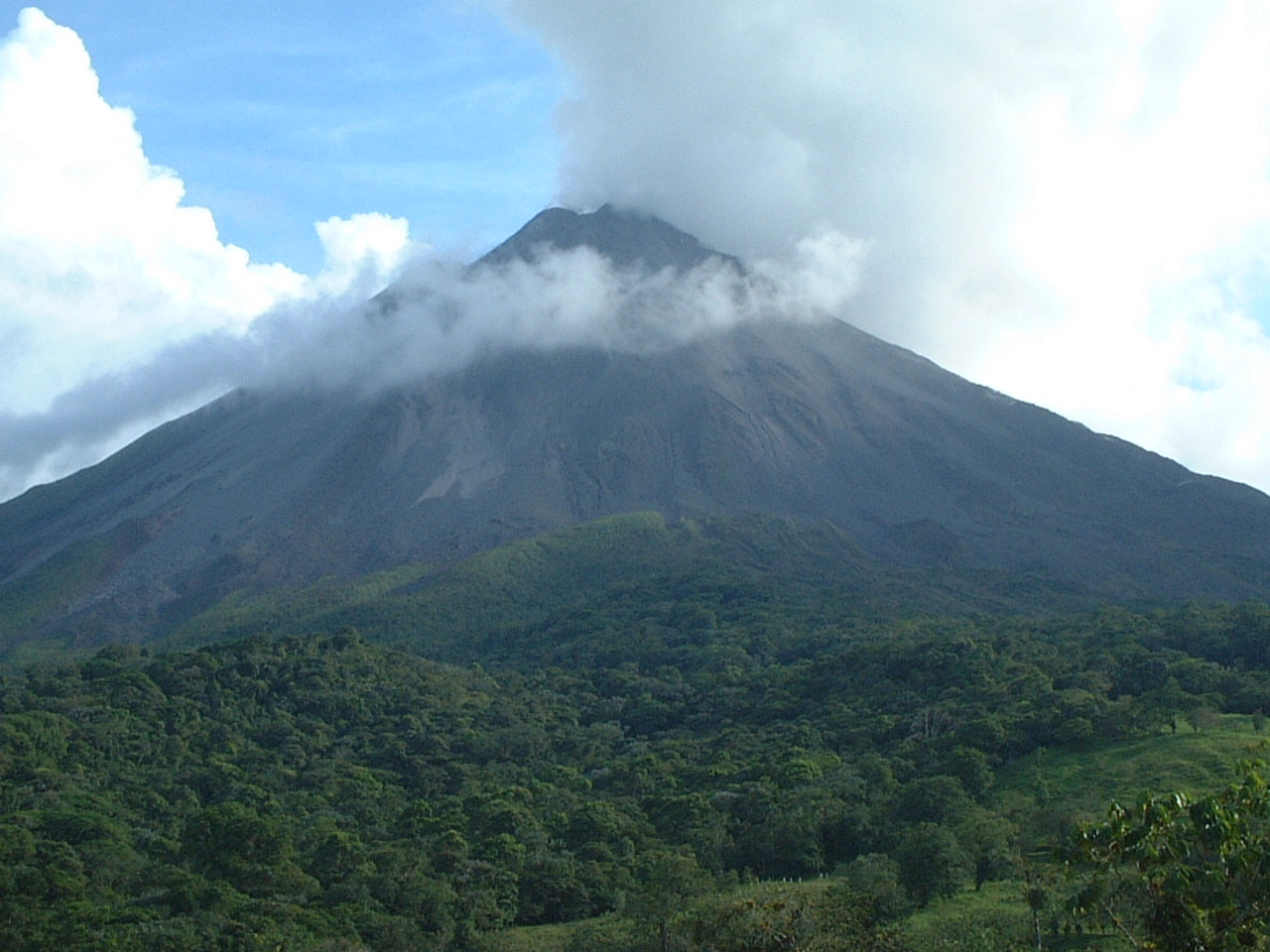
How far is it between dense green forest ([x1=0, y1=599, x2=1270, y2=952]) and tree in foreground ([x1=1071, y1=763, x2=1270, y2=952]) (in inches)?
35.5

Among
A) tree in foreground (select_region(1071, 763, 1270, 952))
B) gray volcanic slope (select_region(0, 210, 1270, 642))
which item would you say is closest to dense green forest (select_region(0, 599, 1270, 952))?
tree in foreground (select_region(1071, 763, 1270, 952))

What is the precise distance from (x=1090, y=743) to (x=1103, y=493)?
88.3 m

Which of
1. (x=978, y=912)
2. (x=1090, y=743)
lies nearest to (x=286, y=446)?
(x=1090, y=743)

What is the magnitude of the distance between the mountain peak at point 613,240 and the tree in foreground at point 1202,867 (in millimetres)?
152979

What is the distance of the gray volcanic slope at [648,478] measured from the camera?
385 feet

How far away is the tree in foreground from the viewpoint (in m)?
15.3

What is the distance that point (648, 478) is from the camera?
131750 mm

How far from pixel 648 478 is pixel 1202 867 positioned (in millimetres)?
115212

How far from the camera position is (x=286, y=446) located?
144000mm

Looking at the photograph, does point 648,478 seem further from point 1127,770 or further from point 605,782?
point 1127,770

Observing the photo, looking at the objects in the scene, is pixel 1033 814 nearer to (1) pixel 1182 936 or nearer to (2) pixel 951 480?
(1) pixel 1182 936

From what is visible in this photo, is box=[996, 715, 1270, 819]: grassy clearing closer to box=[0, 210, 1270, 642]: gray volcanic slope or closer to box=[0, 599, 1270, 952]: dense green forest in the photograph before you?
box=[0, 599, 1270, 952]: dense green forest

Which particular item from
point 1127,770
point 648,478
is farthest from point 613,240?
point 1127,770

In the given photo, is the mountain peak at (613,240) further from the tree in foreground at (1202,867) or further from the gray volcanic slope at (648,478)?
the tree in foreground at (1202,867)
